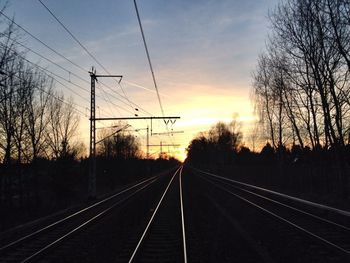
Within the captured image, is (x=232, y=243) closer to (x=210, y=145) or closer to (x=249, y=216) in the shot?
(x=249, y=216)

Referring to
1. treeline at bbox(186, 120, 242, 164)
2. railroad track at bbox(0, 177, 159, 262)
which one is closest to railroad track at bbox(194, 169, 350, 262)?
railroad track at bbox(0, 177, 159, 262)

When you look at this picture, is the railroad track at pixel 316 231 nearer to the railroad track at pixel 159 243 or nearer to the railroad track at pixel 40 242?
the railroad track at pixel 159 243

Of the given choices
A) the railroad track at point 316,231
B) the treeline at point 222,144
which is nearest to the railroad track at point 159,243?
the railroad track at point 316,231

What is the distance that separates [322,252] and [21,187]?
2556 cm

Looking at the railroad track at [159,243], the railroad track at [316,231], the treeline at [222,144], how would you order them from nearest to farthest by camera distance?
the railroad track at [159,243]
the railroad track at [316,231]
the treeline at [222,144]

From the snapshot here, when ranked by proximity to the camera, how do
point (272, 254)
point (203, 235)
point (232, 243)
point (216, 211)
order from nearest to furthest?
point (272, 254) < point (232, 243) < point (203, 235) < point (216, 211)

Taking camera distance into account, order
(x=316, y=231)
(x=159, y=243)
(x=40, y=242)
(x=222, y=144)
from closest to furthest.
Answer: (x=159, y=243), (x=40, y=242), (x=316, y=231), (x=222, y=144)

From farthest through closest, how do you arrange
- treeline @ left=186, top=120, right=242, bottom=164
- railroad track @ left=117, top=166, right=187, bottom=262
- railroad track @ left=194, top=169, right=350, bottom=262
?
treeline @ left=186, top=120, right=242, bottom=164 → railroad track @ left=194, top=169, right=350, bottom=262 → railroad track @ left=117, top=166, right=187, bottom=262

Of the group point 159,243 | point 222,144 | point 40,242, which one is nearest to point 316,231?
point 159,243

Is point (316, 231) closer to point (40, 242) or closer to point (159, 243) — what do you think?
point (159, 243)

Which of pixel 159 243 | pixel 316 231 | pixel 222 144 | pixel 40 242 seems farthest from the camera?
pixel 222 144

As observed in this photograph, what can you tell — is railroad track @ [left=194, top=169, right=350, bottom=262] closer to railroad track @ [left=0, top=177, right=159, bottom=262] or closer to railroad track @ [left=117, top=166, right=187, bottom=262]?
railroad track @ [left=117, top=166, right=187, bottom=262]

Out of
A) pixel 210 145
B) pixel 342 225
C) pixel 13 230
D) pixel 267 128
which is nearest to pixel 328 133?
pixel 342 225

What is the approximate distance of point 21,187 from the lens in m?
31.9
